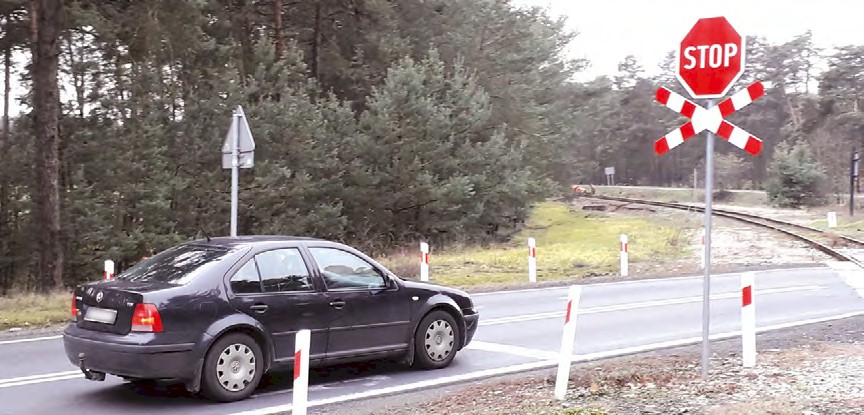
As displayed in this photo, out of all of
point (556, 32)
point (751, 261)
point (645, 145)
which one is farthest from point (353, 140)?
point (645, 145)

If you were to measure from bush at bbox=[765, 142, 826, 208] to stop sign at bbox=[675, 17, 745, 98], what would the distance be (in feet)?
186

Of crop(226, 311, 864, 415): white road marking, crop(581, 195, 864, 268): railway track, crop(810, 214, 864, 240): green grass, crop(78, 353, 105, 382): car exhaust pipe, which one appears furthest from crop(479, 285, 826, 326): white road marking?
crop(810, 214, 864, 240): green grass

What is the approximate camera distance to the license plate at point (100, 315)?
7645mm

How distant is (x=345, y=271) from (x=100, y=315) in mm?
2359

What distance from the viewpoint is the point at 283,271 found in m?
8.39

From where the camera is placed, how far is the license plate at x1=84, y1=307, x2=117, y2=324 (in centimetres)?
764

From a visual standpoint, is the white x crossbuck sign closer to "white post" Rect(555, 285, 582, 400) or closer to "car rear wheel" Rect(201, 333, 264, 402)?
"white post" Rect(555, 285, 582, 400)

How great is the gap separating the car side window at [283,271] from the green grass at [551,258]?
10602 millimetres

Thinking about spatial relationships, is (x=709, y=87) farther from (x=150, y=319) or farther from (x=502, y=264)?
(x=502, y=264)

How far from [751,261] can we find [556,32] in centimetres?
3534

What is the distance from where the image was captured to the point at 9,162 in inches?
1045

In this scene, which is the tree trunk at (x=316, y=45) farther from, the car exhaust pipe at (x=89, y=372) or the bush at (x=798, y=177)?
the bush at (x=798, y=177)

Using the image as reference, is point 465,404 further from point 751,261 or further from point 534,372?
A: point 751,261

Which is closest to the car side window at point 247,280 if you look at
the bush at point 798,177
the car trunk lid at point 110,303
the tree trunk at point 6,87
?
the car trunk lid at point 110,303
